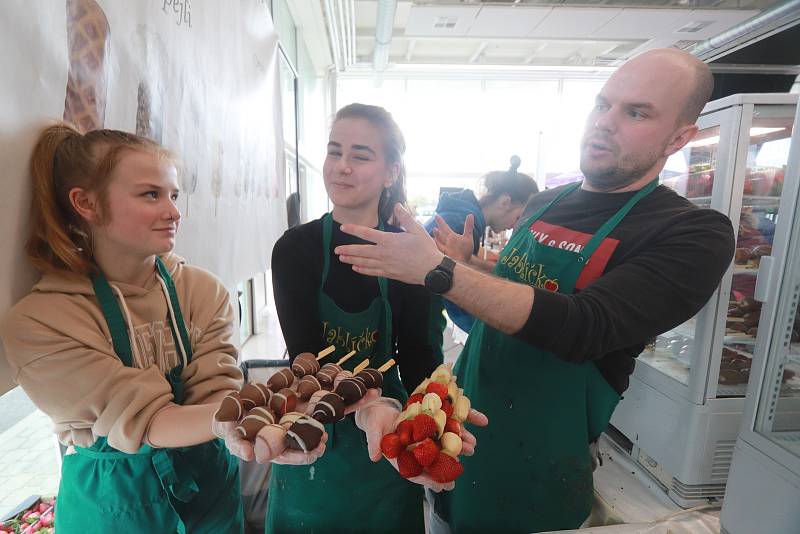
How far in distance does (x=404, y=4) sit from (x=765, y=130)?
486 centimetres

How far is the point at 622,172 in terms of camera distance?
1344mm

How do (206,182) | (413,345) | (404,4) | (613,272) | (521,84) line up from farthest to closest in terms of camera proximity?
(521,84)
(404,4)
(206,182)
(413,345)
(613,272)

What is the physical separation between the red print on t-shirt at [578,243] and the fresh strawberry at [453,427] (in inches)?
24.1

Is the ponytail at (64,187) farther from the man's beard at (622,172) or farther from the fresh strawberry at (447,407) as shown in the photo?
the man's beard at (622,172)

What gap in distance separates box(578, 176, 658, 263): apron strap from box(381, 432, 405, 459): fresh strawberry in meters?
0.80

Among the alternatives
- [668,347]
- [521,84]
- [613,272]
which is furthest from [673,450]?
[521,84]

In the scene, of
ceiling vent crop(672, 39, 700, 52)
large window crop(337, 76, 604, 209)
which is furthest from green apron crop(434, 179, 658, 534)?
large window crop(337, 76, 604, 209)

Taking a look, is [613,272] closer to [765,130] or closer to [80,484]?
[80,484]

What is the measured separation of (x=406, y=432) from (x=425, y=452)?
63 millimetres

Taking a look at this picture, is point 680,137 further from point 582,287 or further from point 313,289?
point 313,289

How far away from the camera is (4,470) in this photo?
84.0 inches

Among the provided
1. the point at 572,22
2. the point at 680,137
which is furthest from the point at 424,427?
the point at 572,22

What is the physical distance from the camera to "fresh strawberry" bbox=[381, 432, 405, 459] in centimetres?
88

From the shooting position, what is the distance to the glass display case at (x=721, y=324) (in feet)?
8.44
